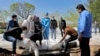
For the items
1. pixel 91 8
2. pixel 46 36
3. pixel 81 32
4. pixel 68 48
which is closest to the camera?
pixel 81 32

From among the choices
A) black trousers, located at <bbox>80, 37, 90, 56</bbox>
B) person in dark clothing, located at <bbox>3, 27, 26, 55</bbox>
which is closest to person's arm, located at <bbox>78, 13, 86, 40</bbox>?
black trousers, located at <bbox>80, 37, 90, 56</bbox>

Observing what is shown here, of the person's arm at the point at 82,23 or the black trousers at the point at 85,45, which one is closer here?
the person's arm at the point at 82,23

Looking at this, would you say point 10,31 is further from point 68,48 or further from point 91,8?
point 91,8

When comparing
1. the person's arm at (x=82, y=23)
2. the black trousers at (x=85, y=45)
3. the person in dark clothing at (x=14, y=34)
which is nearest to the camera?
the person's arm at (x=82, y=23)

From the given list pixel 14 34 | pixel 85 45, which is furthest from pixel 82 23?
pixel 14 34

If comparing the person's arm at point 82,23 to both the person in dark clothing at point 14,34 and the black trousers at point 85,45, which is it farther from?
the person in dark clothing at point 14,34

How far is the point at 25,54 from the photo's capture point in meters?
12.3

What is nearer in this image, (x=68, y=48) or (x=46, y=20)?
(x=68, y=48)

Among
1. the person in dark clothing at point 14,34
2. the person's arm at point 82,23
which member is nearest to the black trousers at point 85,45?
the person's arm at point 82,23

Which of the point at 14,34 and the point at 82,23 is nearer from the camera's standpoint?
the point at 82,23

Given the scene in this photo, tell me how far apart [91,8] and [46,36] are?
31.3 metres

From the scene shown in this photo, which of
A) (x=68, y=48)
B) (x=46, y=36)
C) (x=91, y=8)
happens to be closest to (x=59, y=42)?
(x=68, y=48)

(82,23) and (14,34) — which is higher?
(82,23)

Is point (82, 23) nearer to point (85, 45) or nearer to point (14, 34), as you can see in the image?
point (85, 45)
